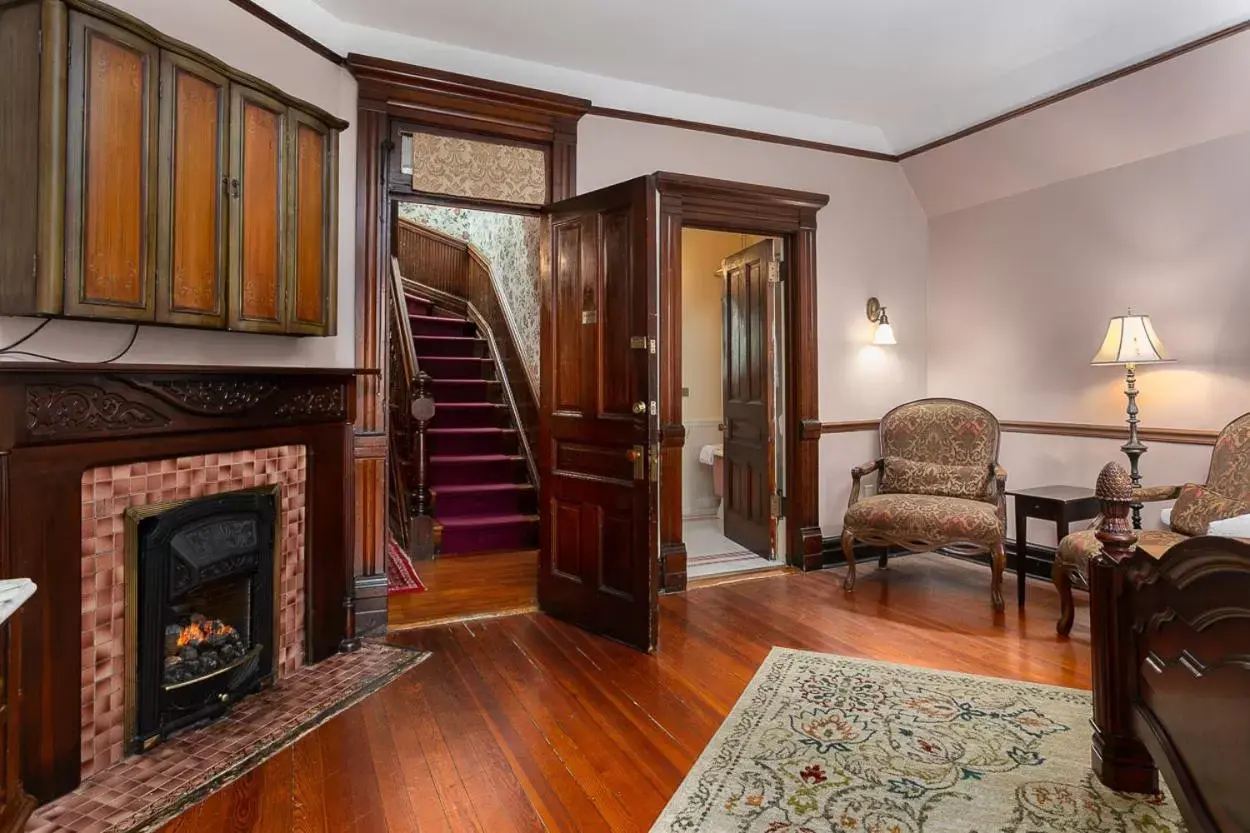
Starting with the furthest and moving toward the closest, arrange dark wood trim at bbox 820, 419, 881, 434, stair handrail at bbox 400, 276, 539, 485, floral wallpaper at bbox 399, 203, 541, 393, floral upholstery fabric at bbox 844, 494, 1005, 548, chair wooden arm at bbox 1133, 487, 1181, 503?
floral wallpaper at bbox 399, 203, 541, 393 → stair handrail at bbox 400, 276, 539, 485 → dark wood trim at bbox 820, 419, 881, 434 → floral upholstery fabric at bbox 844, 494, 1005, 548 → chair wooden arm at bbox 1133, 487, 1181, 503

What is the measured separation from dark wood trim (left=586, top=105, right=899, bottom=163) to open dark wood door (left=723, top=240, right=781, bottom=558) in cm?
64

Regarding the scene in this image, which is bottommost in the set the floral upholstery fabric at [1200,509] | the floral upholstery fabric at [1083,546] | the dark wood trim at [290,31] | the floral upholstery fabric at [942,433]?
the floral upholstery fabric at [1083,546]

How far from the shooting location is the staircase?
4820mm

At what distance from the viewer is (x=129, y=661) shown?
2.15 meters

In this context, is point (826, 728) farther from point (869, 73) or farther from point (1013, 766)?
point (869, 73)

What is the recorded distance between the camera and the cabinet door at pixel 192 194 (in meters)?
2.17

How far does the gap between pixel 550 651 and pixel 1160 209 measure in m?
3.88

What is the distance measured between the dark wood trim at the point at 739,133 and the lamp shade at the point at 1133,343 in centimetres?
197

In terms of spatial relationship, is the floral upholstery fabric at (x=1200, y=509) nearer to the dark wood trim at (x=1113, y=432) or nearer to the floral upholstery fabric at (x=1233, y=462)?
the floral upholstery fabric at (x=1233, y=462)

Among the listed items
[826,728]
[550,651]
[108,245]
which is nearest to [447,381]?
[550,651]

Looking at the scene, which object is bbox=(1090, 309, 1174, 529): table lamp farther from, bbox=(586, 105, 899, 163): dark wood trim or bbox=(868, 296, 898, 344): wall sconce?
bbox=(586, 105, 899, 163): dark wood trim

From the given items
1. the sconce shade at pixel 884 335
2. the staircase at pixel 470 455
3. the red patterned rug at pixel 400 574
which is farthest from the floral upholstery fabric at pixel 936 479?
the red patterned rug at pixel 400 574

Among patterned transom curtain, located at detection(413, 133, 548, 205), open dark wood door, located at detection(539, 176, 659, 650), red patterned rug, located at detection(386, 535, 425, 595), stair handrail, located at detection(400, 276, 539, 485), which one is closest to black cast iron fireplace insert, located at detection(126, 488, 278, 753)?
red patterned rug, located at detection(386, 535, 425, 595)

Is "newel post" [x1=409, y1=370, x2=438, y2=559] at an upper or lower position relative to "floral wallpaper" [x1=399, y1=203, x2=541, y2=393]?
lower
